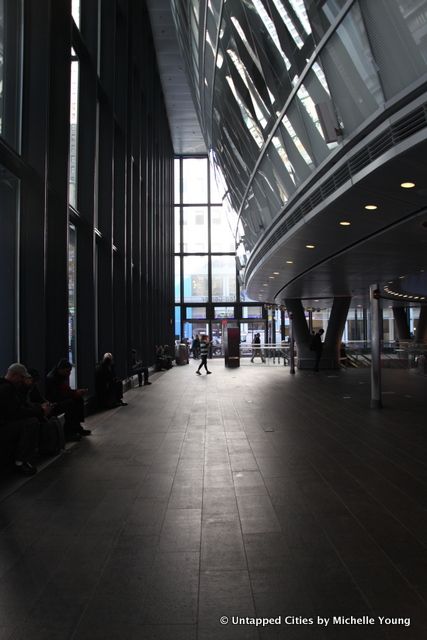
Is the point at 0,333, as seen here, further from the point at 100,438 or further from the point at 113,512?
the point at 113,512

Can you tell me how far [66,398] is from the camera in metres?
7.96

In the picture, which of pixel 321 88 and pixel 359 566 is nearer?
pixel 359 566

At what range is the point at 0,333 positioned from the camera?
710 centimetres

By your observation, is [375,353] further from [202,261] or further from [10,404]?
[202,261]

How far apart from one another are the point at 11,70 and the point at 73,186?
3763 mm

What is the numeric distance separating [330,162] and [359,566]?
20.8 feet

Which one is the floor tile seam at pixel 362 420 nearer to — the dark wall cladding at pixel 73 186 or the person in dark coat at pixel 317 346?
the dark wall cladding at pixel 73 186

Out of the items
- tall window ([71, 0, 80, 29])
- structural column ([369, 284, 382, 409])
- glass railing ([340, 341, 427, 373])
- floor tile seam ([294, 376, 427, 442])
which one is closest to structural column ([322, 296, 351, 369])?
glass railing ([340, 341, 427, 373])

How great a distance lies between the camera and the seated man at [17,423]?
575 cm

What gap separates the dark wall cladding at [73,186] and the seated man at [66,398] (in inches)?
10.8

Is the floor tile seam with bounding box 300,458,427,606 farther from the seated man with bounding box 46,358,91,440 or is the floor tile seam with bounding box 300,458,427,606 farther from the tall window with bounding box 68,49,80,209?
the tall window with bounding box 68,49,80,209

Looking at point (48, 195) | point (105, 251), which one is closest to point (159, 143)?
point (105, 251)

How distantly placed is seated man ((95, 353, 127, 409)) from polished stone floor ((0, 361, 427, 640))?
3.05 m

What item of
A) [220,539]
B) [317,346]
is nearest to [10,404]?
[220,539]
